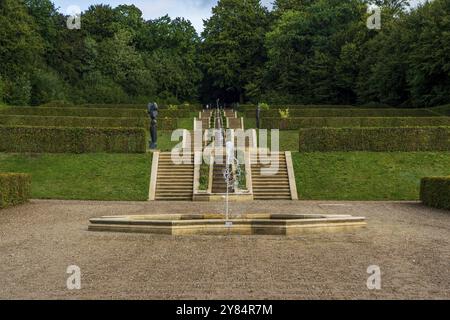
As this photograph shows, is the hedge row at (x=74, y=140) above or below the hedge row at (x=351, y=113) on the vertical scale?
below

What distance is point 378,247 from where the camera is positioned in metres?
14.1

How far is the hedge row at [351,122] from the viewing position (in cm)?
3978

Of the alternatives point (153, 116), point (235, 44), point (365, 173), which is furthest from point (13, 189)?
point (235, 44)

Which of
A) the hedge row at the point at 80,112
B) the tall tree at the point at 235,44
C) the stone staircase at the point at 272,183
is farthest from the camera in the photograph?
the tall tree at the point at 235,44

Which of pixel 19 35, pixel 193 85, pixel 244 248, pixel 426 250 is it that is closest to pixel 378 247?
pixel 426 250

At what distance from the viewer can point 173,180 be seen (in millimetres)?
27578

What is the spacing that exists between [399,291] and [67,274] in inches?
237

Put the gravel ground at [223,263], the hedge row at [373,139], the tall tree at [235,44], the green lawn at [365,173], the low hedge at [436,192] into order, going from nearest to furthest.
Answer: the gravel ground at [223,263] < the low hedge at [436,192] < the green lawn at [365,173] < the hedge row at [373,139] < the tall tree at [235,44]

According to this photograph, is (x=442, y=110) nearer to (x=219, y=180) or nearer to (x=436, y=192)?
(x=436, y=192)

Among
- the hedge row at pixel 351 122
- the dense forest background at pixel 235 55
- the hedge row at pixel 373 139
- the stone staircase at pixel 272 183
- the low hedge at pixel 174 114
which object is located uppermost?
the dense forest background at pixel 235 55

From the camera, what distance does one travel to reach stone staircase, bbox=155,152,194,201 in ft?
85.7

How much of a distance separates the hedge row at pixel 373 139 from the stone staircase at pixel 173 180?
6567 mm

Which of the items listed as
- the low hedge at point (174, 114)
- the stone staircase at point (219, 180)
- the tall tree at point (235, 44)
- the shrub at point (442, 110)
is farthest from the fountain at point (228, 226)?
the tall tree at point (235, 44)

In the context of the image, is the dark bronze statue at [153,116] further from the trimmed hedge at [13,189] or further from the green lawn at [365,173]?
the trimmed hedge at [13,189]
